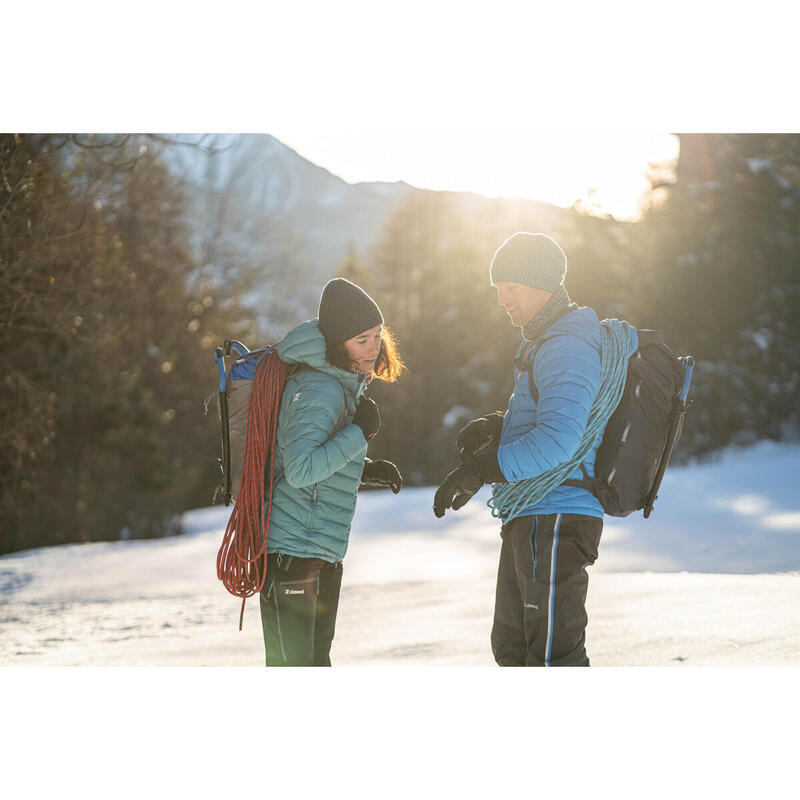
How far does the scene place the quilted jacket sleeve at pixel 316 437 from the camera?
2.28m

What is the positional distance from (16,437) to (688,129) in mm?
6552

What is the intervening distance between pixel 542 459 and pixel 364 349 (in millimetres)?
617

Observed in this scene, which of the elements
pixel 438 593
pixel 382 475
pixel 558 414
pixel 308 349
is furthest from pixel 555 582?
pixel 438 593

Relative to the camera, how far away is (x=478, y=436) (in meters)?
2.50

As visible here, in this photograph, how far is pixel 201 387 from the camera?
15242 millimetres

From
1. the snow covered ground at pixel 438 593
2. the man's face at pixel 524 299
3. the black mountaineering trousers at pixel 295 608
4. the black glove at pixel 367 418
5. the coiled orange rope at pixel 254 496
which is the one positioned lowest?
the snow covered ground at pixel 438 593

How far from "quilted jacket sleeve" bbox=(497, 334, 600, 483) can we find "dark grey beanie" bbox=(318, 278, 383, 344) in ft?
1.72

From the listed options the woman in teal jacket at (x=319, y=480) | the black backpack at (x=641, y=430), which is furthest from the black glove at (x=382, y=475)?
the black backpack at (x=641, y=430)

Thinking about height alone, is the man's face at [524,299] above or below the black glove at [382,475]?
above

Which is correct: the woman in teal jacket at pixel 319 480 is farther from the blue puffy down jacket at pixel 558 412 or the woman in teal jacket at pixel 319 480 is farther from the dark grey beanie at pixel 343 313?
the blue puffy down jacket at pixel 558 412

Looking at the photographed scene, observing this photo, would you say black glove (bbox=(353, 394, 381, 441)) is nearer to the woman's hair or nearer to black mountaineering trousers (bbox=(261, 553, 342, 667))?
the woman's hair

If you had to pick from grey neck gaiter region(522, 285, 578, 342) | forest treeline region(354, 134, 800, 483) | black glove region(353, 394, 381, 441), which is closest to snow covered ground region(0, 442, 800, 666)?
black glove region(353, 394, 381, 441)

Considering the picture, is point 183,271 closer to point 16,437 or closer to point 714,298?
point 16,437

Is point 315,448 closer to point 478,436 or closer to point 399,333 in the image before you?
point 478,436
